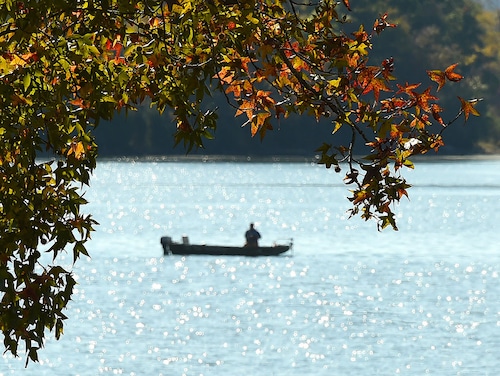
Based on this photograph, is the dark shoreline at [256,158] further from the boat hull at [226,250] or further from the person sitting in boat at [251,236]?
the person sitting in boat at [251,236]

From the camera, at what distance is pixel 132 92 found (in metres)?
9.55

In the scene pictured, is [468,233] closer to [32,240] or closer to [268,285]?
[268,285]

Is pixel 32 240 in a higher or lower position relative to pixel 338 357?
higher

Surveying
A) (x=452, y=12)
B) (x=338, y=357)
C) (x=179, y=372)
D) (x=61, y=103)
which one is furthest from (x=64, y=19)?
(x=452, y=12)

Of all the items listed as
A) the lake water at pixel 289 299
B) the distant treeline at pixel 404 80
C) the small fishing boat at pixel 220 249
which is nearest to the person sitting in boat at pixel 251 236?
the small fishing boat at pixel 220 249

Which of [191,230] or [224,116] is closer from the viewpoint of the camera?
[191,230]

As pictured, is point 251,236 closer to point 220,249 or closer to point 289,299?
point 220,249

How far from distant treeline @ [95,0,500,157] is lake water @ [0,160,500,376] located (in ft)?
134

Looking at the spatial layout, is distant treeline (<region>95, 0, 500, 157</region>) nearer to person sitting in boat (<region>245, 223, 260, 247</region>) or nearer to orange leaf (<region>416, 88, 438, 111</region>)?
person sitting in boat (<region>245, 223, 260, 247</region>)

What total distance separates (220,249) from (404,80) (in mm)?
91360

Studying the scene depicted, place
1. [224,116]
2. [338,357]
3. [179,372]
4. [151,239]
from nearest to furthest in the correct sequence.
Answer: [179,372], [338,357], [151,239], [224,116]

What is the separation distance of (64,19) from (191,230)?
77.6 meters

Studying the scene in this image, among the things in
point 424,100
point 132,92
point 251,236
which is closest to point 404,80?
point 251,236

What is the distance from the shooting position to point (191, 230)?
87.3m
